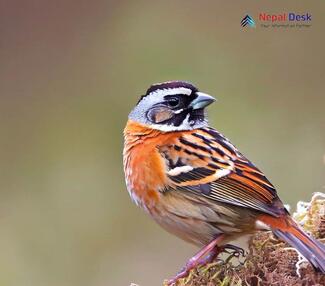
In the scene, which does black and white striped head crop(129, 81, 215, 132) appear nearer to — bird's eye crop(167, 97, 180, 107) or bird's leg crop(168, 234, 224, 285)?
bird's eye crop(167, 97, 180, 107)

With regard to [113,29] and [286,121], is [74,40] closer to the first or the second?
[113,29]

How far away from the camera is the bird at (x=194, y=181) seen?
15.7ft

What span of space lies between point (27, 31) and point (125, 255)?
164 inches

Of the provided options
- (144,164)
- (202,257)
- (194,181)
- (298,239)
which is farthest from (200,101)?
(298,239)

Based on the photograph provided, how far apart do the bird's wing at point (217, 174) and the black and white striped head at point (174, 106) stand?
0.21 meters

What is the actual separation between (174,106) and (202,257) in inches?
45.3

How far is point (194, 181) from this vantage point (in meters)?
5.00

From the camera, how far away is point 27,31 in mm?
11586

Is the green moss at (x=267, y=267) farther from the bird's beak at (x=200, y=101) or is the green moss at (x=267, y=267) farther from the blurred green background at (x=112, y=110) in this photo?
the blurred green background at (x=112, y=110)

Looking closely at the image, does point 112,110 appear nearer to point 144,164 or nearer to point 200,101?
point 200,101

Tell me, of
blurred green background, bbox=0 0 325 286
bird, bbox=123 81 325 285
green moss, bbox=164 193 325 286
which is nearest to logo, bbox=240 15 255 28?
blurred green background, bbox=0 0 325 286

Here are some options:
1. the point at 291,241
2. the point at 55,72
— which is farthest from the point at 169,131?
the point at 55,72

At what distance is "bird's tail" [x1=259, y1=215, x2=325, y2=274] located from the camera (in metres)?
4.21

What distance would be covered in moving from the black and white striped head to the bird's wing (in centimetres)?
21
